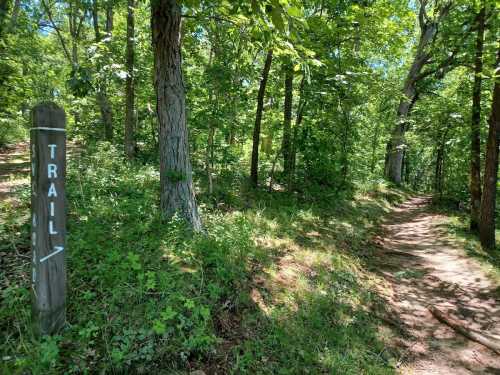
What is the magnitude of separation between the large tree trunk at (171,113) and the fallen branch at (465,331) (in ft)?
13.2

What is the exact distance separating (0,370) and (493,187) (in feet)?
32.0

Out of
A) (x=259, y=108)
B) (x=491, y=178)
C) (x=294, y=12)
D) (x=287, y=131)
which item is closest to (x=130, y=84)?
(x=259, y=108)

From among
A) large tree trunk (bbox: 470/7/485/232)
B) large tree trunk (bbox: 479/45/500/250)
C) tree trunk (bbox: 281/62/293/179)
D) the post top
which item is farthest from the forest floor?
tree trunk (bbox: 281/62/293/179)

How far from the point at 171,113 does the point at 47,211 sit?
2.68 metres

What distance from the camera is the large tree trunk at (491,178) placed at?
293 inches

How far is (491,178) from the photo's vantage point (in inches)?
301

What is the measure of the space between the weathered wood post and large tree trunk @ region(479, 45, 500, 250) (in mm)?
9112

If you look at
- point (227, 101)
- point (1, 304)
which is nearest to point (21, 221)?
point (1, 304)

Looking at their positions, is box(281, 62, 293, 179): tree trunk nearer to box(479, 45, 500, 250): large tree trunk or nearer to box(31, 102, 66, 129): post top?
box(479, 45, 500, 250): large tree trunk

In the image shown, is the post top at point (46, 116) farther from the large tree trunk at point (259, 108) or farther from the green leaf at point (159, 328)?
the large tree trunk at point (259, 108)

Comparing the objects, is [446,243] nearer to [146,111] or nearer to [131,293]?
[131,293]

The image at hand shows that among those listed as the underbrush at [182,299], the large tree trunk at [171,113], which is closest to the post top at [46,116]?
the underbrush at [182,299]

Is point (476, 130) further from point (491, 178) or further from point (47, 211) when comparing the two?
point (47, 211)

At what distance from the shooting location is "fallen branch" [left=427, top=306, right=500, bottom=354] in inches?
161
